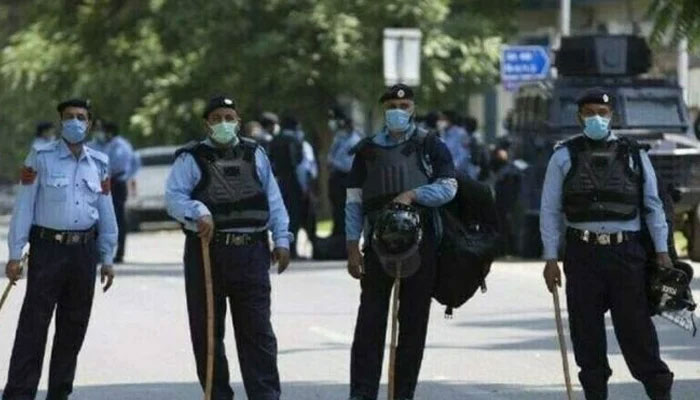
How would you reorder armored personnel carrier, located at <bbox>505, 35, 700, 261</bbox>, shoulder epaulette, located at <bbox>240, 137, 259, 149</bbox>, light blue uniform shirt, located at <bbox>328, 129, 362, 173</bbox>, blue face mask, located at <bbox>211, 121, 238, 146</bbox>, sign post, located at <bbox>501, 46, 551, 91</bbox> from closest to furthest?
blue face mask, located at <bbox>211, 121, 238, 146</bbox> → shoulder epaulette, located at <bbox>240, 137, 259, 149</bbox> → armored personnel carrier, located at <bbox>505, 35, 700, 261</bbox> → light blue uniform shirt, located at <bbox>328, 129, 362, 173</bbox> → sign post, located at <bbox>501, 46, 551, 91</bbox>

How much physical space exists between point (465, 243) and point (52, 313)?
2256mm

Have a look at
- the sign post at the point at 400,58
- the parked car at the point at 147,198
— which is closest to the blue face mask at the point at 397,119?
the sign post at the point at 400,58

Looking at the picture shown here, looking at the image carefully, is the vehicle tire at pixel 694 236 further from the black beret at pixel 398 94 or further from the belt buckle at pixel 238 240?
the belt buckle at pixel 238 240

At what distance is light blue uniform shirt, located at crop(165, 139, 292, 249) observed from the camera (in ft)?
41.0

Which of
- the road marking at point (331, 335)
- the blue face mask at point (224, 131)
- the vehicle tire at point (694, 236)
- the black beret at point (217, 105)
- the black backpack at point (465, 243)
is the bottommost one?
the vehicle tire at point (694, 236)

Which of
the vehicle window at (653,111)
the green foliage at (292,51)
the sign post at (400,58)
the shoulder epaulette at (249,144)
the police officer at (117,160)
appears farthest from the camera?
the green foliage at (292,51)

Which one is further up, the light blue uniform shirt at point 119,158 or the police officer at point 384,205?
the police officer at point 384,205

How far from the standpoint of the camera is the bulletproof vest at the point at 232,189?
12.6 m

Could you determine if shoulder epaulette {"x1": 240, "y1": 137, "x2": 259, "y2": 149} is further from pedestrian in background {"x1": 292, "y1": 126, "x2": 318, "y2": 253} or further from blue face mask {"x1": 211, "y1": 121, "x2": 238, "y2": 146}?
pedestrian in background {"x1": 292, "y1": 126, "x2": 318, "y2": 253}

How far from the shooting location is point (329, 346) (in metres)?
17.9

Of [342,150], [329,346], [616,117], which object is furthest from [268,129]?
[329,346]

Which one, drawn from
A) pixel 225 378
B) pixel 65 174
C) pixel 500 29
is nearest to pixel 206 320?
pixel 225 378

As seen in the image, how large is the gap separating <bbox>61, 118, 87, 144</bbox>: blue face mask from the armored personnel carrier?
49.1ft

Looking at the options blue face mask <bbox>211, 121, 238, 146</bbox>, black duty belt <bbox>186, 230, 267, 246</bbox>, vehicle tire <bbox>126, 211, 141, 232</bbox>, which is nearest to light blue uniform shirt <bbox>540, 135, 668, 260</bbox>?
black duty belt <bbox>186, 230, 267, 246</bbox>
